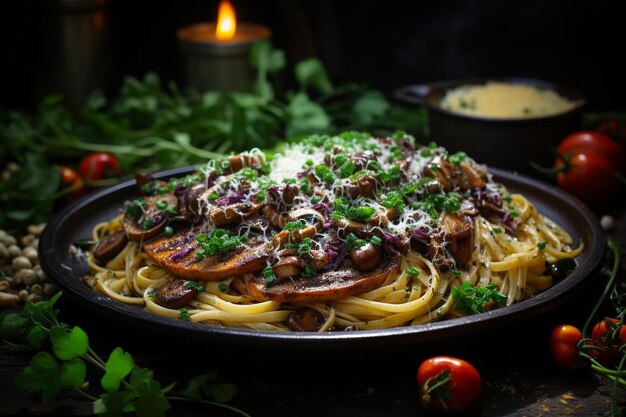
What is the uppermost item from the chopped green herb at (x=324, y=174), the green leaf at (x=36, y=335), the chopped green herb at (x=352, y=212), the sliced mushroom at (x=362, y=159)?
the sliced mushroom at (x=362, y=159)

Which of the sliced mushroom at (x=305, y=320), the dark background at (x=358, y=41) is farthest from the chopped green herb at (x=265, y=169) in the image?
the dark background at (x=358, y=41)

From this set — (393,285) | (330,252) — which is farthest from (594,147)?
(330,252)

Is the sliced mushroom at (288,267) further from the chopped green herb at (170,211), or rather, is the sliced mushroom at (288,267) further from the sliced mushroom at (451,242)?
the chopped green herb at (170,211)

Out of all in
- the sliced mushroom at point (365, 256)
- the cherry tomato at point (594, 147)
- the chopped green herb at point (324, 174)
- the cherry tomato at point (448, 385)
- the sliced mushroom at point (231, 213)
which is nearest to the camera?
the cherry tomato at point (448, 385)

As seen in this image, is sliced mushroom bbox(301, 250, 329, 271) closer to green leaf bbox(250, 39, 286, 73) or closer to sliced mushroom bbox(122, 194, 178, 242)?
sliced mushroom bbox(122, 194, 178, 242)

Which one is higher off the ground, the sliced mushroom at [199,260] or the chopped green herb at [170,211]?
the chopped green herb at [170,211]

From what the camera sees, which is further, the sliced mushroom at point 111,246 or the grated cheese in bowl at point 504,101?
the grated cheese in bowl at point 504,101

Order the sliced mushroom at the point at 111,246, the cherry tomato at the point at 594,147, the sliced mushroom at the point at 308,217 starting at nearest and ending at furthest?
the sliced mushroom at the point at 308,217, the sliced mushroom at the point at 111,246, the cherry tomato at the point at 594,147
